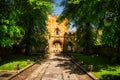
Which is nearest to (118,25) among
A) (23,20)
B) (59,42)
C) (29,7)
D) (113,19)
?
(113,19)

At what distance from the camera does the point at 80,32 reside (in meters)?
49.0

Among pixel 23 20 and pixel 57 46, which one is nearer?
pixel 23 20

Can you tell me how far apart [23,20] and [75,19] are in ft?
32.6

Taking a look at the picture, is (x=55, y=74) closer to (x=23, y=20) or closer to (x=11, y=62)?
(x=11, y=62)

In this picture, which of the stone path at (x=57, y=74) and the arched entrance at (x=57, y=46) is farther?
the arched entrance at (x=57, y=46)

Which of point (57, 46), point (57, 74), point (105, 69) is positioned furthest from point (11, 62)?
point (57, 46)

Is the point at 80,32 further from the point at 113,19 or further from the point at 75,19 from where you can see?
the point at 113,19

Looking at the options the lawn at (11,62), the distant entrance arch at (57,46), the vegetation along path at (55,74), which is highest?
the distant entrance arch at (57,46)

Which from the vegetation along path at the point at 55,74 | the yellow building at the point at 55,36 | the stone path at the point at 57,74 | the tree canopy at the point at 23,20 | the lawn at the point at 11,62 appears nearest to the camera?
the vegetation along path at the point at 55,74

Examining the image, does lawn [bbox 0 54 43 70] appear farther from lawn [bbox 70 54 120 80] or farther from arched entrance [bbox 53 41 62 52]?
arched entrance [bbox 53 41 62 52]

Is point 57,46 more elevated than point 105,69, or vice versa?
point 57,46

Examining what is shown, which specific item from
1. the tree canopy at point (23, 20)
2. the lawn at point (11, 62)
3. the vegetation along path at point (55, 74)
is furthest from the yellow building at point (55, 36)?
the vegetation along path at point (55, 74)

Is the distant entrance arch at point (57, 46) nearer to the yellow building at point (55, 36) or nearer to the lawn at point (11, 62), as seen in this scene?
the yellow building at point (55, 36)

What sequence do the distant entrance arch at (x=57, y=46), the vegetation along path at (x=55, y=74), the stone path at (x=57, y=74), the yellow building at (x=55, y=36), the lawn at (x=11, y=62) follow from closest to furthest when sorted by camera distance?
the vegetation along path at (x=55, y=74) → the stone path at (x=57, y=74) → the lawn at (x=11, y=62) → the yellow building at (x=55, y=36) → the distant entrance arch at (x=57, y=46)
